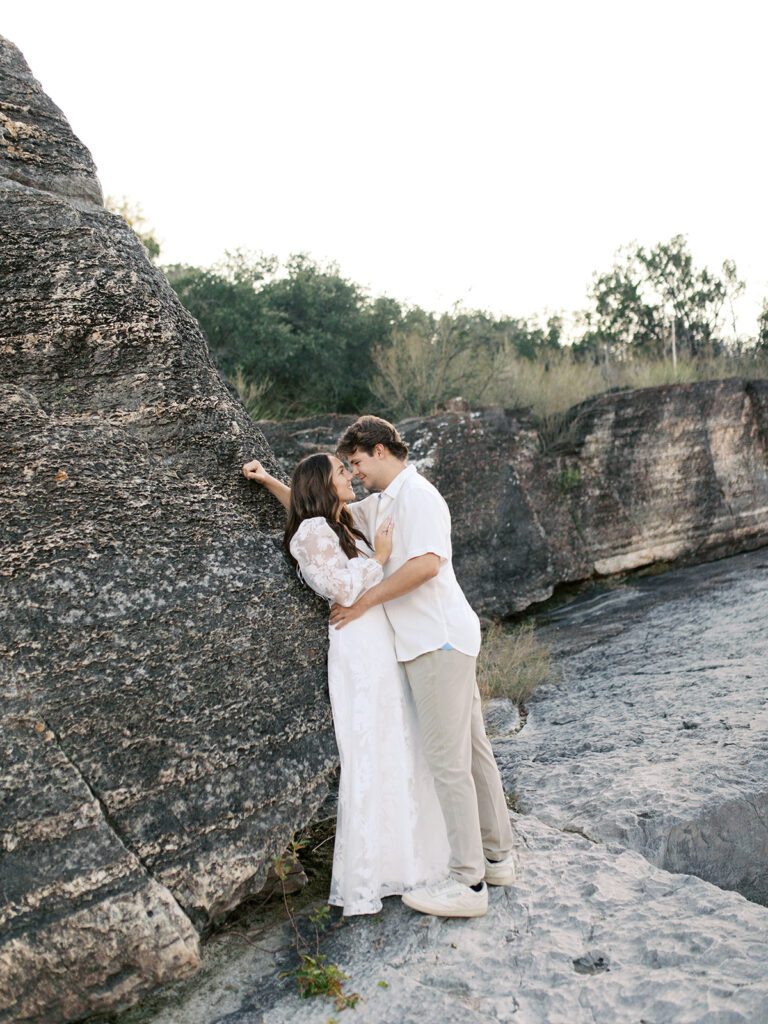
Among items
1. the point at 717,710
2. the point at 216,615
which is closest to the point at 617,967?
the point at 216,615

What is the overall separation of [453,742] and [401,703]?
25cm

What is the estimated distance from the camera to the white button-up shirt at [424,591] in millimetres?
3039

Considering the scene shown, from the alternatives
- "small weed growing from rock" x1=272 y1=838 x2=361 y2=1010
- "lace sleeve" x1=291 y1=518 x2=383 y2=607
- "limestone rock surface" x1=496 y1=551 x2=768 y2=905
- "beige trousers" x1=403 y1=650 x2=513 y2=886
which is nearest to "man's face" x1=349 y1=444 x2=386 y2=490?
"lace sleeve" x1=291 y1=518 x2=383 y2=607

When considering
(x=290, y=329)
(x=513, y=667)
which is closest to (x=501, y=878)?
(x=513, y=667)

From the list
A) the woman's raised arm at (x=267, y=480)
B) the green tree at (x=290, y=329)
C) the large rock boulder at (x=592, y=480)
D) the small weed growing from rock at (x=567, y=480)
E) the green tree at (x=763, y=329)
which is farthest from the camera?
the green tree at (x=763, y=329)

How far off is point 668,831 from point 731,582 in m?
4.88

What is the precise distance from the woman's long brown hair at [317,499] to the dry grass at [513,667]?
2.88 meters

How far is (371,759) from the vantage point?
3.04 meters

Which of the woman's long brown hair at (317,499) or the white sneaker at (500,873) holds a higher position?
the woman's long brown hair at (317,499)

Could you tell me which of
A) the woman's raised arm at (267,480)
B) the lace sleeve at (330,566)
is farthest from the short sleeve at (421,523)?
the woman's raised arm at (267,480)

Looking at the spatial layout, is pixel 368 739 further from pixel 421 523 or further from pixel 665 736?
pixel 665 736

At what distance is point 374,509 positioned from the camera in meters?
3.38

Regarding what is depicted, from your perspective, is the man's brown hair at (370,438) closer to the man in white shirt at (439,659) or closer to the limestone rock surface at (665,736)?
the man in white shirt at (439,659)

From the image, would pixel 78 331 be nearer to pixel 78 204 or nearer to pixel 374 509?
pixel 78 204
